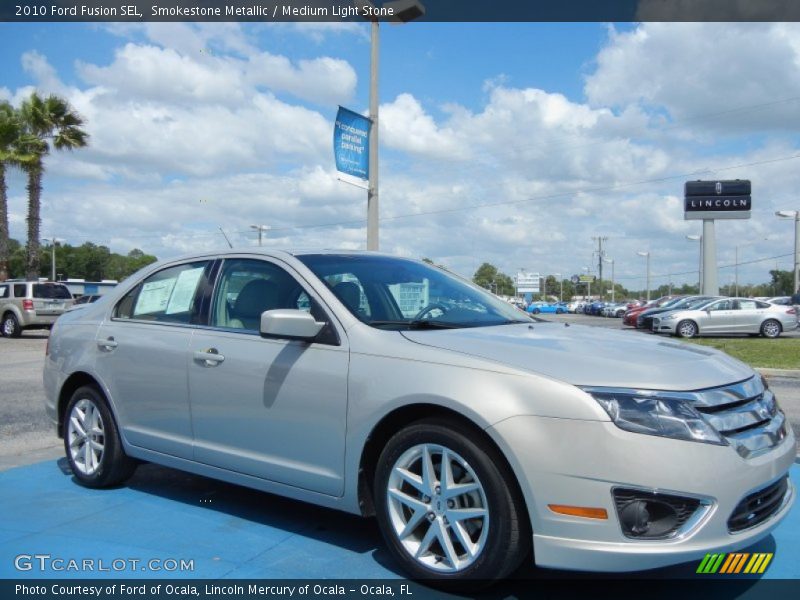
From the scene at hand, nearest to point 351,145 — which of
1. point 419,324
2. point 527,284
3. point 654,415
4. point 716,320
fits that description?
point 419,324

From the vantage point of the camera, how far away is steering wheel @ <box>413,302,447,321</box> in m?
4.10

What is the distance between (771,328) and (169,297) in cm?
2442

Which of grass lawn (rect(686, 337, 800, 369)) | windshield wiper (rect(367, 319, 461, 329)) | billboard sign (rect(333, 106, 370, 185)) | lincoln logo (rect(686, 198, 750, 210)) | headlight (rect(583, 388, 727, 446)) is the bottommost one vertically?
grass lawn (rect(686, 337, 800, 369))

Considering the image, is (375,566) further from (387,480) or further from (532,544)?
(532,544)

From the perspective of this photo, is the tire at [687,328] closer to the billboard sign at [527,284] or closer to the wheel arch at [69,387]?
the wheel arch at [69,387]

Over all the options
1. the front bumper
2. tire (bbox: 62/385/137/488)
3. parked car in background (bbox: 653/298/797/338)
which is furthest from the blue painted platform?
parked car in background (bbox: 653/298/797/338)

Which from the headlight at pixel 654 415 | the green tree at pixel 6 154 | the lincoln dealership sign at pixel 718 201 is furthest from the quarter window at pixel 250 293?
the lincoln dealership sign at pixel 718 201

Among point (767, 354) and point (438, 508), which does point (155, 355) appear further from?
point (767, 354)

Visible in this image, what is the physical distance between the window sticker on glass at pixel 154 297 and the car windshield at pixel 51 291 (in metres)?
18.4

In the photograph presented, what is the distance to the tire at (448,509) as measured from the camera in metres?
3.10

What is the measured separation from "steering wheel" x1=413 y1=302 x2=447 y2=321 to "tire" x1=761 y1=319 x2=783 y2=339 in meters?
23.7

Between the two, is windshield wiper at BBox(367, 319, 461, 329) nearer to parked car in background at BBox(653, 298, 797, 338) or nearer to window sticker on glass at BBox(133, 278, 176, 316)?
window sticker on glass at BBox(133, 278, 176, 316)

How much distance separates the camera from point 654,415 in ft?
9.71

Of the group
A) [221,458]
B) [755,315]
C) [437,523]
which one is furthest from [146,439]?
[755,315]
